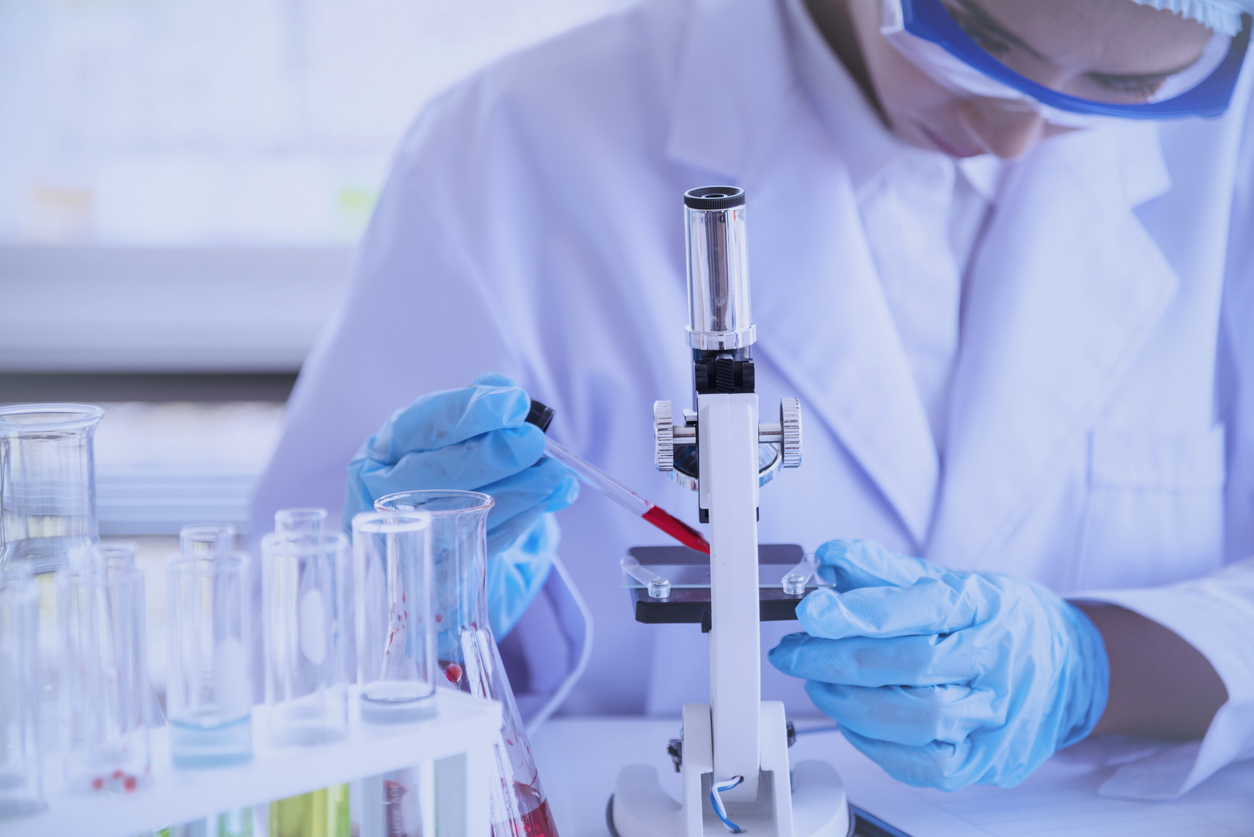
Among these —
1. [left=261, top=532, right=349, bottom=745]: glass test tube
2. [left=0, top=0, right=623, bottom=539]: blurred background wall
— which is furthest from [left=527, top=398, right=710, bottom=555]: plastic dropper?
[left=0, top=0, right=623, bottom=539]: blurred background wall

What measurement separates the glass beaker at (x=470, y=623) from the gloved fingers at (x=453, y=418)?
0.64ft

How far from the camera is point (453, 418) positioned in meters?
0.98

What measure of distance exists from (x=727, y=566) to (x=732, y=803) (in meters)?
0.21

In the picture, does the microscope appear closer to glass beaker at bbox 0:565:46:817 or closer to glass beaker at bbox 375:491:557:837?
glass beaker at bbox 375:491:557:837

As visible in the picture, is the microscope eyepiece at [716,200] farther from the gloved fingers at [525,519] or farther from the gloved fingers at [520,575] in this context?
the gloved fingers at [520,575]

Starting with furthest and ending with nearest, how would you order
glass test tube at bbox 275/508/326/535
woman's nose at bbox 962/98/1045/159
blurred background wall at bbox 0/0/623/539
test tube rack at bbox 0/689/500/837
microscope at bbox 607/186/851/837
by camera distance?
blurred background wall at bbox 0/0/623/539
woman's nose at bbox 962/98/1045/159
microscope at bbox 607/186/851/837
glass test tube at bbox 275/508/326/535
test tube rack at bbox 0/689/500/837

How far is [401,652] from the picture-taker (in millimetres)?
642

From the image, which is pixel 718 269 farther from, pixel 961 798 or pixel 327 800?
pixel 961 798

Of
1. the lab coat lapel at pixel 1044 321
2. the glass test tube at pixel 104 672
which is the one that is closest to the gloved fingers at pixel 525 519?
the glass test tube at pixel 104 672

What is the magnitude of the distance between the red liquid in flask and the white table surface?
105 mm

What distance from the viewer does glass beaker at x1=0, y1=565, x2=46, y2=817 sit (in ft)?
1.75

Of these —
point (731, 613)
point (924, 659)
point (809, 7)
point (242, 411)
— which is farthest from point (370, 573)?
point (242, 411)

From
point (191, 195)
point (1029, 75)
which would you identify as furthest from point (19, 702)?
point (191, 195)

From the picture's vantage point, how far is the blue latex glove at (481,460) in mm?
946
